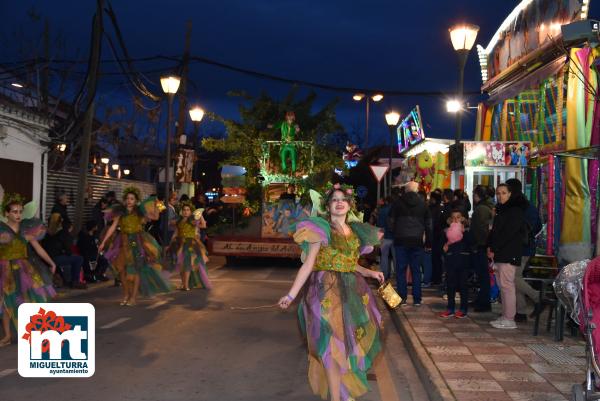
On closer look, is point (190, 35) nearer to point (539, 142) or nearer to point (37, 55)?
point (37, 55)

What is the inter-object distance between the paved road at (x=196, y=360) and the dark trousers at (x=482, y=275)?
1548 millimetres

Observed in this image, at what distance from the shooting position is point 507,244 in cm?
873

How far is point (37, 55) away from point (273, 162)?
998 centimetres

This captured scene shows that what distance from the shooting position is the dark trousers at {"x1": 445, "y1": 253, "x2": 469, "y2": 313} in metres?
9.68

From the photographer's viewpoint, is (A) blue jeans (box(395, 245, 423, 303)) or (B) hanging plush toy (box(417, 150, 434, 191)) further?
(B) hanging plush toy (box(417, 150, 434, 191))

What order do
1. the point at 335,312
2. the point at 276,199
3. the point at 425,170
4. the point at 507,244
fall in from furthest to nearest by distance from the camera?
1. the point at 425,170
2. the point at 276,199
3. the point at 507,244
4. the point at 335,312

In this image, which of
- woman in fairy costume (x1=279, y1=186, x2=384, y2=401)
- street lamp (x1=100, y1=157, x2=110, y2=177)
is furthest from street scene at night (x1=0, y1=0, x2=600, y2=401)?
street lamp (x1=100, y1=157, x2=110, y2=177)

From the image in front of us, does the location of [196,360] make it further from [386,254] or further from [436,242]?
[386,254]

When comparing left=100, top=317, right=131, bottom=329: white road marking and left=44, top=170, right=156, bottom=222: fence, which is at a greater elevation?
left=44, top=170, right=156, bottom=222: fence

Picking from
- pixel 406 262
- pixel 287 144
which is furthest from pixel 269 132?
pixel 406 262

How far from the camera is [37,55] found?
77.8 ft

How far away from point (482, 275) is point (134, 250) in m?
5.46

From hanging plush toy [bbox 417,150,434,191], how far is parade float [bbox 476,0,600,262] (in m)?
4.58

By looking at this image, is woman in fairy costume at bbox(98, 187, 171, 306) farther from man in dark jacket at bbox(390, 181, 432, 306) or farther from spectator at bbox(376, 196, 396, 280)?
spectator at bbox(376, 196, 396, 280)
